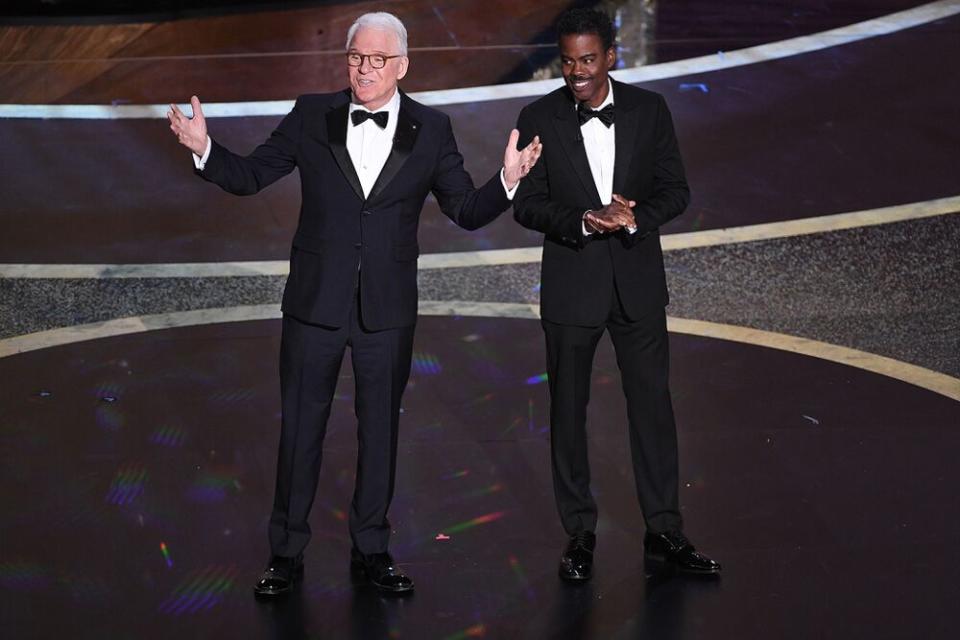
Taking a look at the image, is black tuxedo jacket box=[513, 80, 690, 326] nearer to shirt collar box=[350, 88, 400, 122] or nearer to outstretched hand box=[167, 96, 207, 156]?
shirt collar box=[350, 88, 400, 122]

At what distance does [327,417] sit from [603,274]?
1.05 meters

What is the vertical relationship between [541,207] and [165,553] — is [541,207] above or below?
above

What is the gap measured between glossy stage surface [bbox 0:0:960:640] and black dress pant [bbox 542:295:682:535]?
21 centimetres

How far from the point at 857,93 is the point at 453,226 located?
140 inches

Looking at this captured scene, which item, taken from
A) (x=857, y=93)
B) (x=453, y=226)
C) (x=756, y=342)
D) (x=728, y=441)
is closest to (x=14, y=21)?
(x=453, y=226)

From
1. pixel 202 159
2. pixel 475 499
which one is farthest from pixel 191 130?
pixel 475 499

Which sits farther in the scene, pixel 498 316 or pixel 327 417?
pixel 498 316

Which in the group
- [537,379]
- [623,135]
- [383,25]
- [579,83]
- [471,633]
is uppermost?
[383,25]

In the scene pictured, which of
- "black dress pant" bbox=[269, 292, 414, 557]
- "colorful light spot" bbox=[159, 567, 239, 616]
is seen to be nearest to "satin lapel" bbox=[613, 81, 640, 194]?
"black dress pant" bbox=[269, 292, 414, 557]

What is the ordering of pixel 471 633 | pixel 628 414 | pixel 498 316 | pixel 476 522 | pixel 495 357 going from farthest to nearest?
pixel 498 316 < pixel 495 357 < pixel 476 522 < pixel 628 414 < pixel 471 633

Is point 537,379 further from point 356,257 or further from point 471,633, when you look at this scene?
point 471,633

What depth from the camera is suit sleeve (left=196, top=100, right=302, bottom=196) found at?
4914 mm

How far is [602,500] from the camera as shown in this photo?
5.81 meters

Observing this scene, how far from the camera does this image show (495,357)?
24.5 feet
